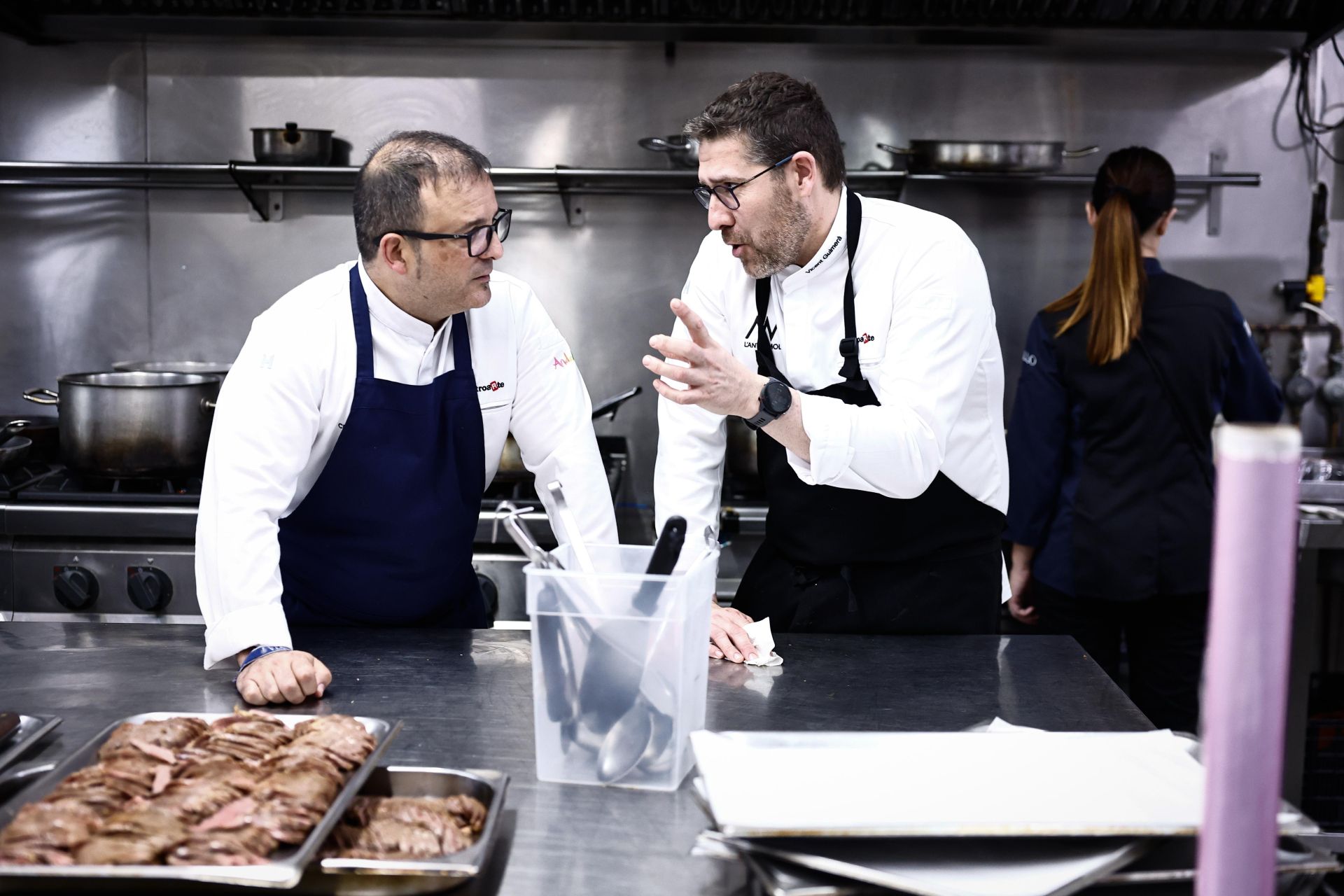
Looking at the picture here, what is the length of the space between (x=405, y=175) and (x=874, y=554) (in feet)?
3.23

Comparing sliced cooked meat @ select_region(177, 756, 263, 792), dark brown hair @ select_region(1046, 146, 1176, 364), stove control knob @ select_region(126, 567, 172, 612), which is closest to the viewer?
sliced cooked meat @ select_region(177, 756, 263, 792)

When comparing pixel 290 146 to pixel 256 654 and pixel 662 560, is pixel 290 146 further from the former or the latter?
pixel 662 560

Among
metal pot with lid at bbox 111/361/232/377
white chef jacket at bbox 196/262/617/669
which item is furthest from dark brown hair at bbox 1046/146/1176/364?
metal pot with lid at bbox 111/361/232/377

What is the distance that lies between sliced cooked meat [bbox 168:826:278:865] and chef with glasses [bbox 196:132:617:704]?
0.76m

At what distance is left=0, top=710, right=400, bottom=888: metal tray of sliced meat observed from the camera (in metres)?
0.90

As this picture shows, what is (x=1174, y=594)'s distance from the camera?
2.73m

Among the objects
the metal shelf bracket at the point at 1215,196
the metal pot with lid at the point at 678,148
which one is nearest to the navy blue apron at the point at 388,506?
the metal pot with lid at the point at 678,148

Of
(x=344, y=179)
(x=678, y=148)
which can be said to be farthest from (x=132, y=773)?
(x=344, y=179)

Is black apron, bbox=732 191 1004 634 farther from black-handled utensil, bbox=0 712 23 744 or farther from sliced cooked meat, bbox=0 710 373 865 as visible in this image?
black-handled utensil, bbox=0 712 23 744

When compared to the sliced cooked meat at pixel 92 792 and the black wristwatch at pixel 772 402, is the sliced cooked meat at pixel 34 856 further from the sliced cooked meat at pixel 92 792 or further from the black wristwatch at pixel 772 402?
the black wristwatch at pixel 772 402

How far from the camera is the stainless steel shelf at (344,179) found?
11.0ft

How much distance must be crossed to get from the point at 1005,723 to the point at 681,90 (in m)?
2.78

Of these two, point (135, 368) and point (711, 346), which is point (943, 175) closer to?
point (711, 346)

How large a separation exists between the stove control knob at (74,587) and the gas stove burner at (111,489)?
0.18 m
